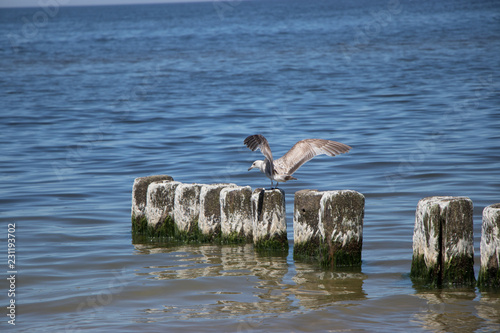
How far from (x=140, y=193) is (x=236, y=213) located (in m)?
1.52

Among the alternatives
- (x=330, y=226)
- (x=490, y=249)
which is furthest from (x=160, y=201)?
(x=490, y=249)

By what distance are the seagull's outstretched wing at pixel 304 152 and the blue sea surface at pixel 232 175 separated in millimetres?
1135

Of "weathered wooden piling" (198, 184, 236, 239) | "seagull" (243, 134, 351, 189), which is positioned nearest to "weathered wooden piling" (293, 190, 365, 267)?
"seagull" (243, 134, 351, 189)

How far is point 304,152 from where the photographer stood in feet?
23.7

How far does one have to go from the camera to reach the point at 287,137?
15.3m

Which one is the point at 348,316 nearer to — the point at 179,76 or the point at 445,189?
the point at 445,189

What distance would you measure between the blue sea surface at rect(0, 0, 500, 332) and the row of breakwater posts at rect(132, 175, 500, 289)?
192 mm

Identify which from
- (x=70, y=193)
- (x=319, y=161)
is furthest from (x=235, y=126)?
(x=70, y=193)

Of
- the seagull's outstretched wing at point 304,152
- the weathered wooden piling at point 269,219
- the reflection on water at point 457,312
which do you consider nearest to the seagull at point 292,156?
Answer: the seagull's outstretched wing at point 304,152

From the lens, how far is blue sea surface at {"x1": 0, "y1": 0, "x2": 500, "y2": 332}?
605cm

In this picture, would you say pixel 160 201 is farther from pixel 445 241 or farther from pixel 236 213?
pixel 445 241

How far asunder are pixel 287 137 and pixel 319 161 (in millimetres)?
2169

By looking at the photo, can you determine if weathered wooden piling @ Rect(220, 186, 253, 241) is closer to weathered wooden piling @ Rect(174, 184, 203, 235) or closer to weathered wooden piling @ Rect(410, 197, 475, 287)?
weathered wooden piling @ Rect(174, 184, 203, 235)

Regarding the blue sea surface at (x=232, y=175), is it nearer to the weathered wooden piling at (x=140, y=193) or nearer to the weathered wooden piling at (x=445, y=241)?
the weathered wooden piling at (x=445, y=241)
